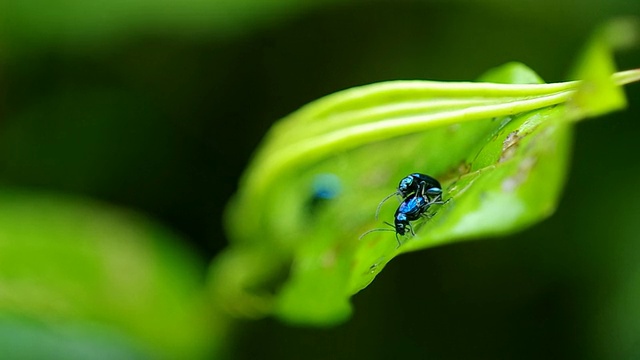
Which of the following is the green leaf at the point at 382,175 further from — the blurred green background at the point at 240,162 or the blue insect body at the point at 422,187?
the blurred green background at the point at 240,162

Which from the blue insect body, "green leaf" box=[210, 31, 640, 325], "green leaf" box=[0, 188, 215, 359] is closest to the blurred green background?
"green leaf" box=[0, 188, 215, 359]

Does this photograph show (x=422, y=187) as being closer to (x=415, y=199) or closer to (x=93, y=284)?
(x=415, y=199)

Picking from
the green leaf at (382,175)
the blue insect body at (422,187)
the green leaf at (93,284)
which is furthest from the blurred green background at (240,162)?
the blue insect body at (422,187)

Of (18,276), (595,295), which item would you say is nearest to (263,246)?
(18,276)

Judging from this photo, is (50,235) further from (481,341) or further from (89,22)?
(481,341)

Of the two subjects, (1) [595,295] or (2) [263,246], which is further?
(1) [595,295]
